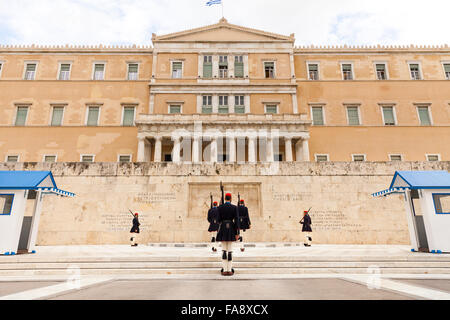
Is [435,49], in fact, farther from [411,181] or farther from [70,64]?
[70,64]

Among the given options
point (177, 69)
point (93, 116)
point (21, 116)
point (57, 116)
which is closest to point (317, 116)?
point (177, 69)

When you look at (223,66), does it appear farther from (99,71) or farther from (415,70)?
(415,70)

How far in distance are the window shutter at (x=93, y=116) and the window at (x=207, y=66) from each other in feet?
42.7

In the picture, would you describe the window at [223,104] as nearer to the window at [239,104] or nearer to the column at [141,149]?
the window at [239,104]

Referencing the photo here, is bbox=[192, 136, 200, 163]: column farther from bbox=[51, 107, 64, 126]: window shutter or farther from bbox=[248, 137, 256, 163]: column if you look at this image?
bbox=[51, 107, 64, 126]: window shutter

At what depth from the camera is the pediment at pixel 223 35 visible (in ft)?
105

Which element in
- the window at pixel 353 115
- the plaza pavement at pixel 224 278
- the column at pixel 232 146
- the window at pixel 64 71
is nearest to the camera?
the plaza pavement at pixel 224 278

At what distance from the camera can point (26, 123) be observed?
28609mm

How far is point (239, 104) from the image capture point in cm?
2998

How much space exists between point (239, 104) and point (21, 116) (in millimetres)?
24348

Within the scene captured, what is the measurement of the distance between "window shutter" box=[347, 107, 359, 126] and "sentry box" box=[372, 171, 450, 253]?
72.2ft

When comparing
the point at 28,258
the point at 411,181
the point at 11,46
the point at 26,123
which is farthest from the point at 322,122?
the point at 11,46

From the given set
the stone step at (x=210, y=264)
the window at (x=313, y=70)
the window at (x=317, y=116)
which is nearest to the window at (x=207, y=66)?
the window at (x=313, y=70)

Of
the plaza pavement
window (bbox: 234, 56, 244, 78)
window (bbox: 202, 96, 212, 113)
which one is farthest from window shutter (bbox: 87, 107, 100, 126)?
the plaza pavement
